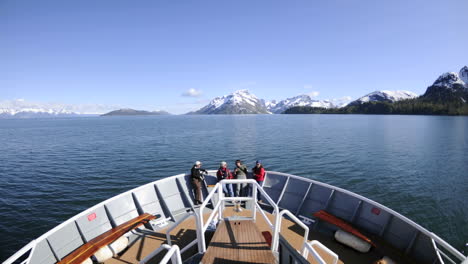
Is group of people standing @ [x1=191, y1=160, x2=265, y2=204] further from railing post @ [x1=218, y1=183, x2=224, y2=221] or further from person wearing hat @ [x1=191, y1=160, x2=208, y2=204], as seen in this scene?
railing post @ [x1=218, y1=183, x2=224, y2=221]

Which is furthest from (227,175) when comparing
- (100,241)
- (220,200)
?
(100,241)

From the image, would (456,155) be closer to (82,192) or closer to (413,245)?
(413,245)

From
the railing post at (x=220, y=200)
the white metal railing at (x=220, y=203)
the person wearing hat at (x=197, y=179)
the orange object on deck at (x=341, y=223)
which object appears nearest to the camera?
the white metal railing at (x=220, y=203)

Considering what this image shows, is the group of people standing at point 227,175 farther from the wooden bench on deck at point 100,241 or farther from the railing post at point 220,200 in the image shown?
the railing post at point 220,200

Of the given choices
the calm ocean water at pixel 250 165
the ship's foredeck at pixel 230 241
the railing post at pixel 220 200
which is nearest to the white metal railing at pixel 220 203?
the railing post at pixel 220 200

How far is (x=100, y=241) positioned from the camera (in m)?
7.00

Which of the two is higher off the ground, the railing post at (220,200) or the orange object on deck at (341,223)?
the railing post at (220,200)

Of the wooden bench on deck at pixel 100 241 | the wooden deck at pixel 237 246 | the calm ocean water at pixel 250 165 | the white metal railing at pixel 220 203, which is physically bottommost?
the calm ocean water at pixel 250 165

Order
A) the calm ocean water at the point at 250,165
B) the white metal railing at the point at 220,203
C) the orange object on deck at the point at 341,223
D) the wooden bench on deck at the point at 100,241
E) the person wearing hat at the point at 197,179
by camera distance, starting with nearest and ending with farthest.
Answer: the white metal railing at the point at 220,203, the wooden bench on deck at the point at 100,241, the orange object on deck at the point at 341,223, the person wearing hat at the point at 197,179, the calm ocean water at the point at 250,165

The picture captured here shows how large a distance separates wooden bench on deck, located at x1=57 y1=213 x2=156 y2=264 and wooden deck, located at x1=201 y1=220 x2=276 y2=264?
153 inches

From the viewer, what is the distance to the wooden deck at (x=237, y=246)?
4.84 meters

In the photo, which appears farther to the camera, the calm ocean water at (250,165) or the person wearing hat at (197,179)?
the calm ocean water at (250,165)

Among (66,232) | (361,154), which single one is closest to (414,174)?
A: (361,154)

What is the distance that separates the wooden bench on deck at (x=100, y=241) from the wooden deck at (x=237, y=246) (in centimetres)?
387
